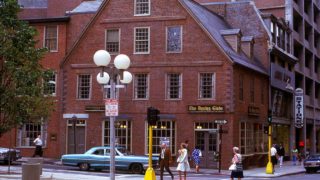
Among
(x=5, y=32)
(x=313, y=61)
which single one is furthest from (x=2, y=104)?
(x=313, y=61)

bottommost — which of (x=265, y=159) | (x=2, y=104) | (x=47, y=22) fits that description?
(x=265, y=159)

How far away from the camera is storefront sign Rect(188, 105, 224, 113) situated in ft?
126

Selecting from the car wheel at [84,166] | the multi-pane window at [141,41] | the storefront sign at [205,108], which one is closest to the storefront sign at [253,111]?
the storefront sign at [205,108]

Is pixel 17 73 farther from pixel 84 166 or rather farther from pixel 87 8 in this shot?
pixel 87 8

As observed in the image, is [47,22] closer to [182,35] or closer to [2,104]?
[182,35]

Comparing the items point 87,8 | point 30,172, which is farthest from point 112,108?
point 87,8

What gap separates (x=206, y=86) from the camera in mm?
39250

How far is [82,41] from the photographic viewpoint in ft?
139

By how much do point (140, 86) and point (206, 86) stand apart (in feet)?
15.7

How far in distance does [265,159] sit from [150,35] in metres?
13.8

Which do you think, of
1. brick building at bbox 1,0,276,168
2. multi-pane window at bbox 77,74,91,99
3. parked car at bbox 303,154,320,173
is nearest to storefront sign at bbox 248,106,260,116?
brick building at bbox 1,0,276,168

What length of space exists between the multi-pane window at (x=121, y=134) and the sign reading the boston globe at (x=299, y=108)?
20170 mm

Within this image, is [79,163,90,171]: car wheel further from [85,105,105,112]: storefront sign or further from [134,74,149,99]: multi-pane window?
[134,74,149,99]: multi-pane window

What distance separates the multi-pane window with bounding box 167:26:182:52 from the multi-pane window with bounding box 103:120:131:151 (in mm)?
6070
